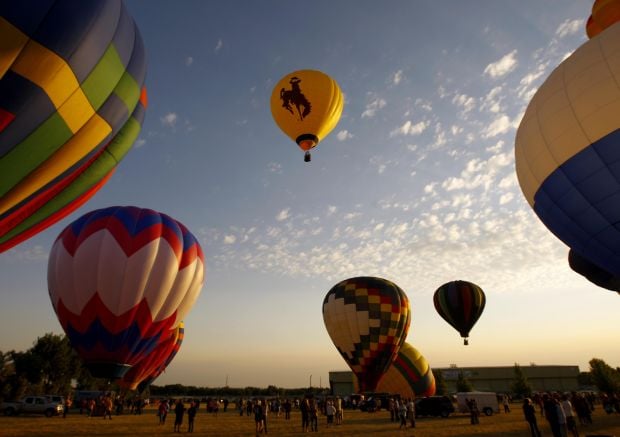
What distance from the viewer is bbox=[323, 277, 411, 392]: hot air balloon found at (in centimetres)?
2970

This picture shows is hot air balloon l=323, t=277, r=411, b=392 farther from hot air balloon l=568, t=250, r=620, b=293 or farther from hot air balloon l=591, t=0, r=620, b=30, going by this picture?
hot air balloon l=591, t=0, r=620, b=30

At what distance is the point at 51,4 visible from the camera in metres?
8.26

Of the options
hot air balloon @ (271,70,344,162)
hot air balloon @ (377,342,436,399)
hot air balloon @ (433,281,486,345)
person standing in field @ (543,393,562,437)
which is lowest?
person standing in field @ (543,393,562,437)

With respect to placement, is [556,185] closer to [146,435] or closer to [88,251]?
[146,435]

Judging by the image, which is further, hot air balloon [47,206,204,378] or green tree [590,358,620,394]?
green tree [590,358,620,394]

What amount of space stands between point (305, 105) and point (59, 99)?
12211 mm

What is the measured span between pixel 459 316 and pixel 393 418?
517 inches

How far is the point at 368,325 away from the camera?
2983 cm

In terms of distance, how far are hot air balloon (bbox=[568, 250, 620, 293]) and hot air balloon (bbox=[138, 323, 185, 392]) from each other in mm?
28828

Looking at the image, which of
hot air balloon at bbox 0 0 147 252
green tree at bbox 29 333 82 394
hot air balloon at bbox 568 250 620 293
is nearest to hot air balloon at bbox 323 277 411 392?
hot air balloon at bbox 568 250 620 293

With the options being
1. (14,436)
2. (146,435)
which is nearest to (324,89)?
(146,435)

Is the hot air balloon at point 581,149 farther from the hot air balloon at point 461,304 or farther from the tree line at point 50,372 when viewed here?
the tree line at point 50,372

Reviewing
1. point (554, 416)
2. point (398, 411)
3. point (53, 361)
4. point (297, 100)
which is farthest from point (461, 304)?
point (53, 361)

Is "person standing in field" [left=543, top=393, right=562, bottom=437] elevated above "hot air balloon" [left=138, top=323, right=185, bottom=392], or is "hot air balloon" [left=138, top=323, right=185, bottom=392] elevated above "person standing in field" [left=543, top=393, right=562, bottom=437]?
"hot air balloon" [left=138, top=323, right=185, bottom=392]
